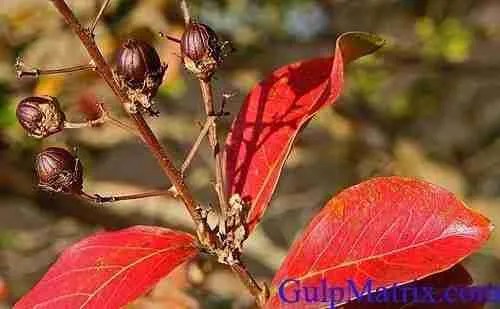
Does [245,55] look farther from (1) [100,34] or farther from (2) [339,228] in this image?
(2) [339,228]

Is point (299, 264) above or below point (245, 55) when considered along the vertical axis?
below

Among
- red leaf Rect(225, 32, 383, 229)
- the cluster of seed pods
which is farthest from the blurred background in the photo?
the cluster of seed pods

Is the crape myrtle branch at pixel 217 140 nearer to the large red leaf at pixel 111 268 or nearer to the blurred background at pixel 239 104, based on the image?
the large red leaf at pixel 111 268

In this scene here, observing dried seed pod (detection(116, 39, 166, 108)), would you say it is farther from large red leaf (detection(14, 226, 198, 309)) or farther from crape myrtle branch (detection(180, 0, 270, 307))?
large red leaf (detection(14, 226, 198, 309))

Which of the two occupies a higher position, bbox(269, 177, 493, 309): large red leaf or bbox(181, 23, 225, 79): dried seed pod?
bbox(181, 23, 225, 79): dried seed pod

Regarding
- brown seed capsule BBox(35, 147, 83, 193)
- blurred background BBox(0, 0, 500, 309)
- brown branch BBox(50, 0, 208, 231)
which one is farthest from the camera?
blurred background BBox(0, 0, 500, 309)

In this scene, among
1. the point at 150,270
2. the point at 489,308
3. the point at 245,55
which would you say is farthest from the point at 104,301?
the point at 489,308
